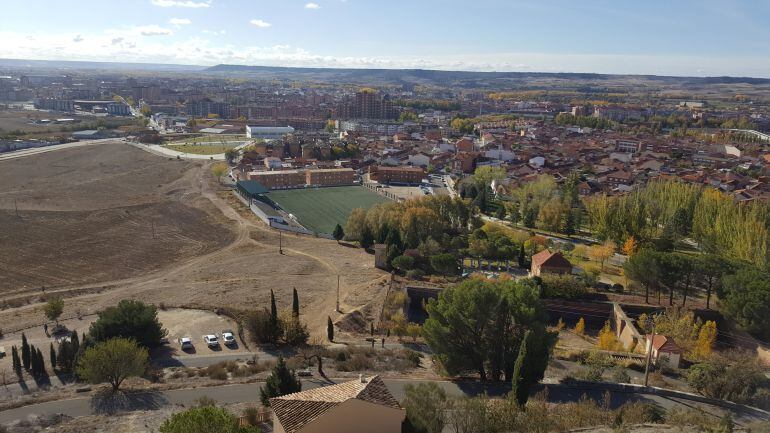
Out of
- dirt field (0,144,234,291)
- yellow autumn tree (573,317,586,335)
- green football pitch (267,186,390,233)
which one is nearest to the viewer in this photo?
yellow autumn tree (573,317,586,335)

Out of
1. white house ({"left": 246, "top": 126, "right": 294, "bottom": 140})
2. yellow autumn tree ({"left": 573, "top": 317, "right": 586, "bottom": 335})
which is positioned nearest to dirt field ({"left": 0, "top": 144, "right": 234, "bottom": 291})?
yellow autumn tree ({"left": 573, "top": 317, "right": 586, "bottom": 335})

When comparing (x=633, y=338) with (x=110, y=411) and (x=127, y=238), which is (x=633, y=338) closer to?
(x=110, y=411)

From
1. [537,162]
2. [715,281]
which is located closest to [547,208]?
[715,281]

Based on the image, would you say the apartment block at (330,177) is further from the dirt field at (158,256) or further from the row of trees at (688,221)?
the row of trees at (688,221)

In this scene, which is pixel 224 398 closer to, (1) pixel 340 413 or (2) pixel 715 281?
(1) pixel 340 413

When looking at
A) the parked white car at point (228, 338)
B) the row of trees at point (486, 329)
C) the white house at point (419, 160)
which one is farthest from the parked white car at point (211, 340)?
the white house at point (419, 160)

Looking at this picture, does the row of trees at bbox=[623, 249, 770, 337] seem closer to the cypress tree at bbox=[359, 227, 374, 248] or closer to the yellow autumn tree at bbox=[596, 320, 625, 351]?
the yellow autumn tree at bbox=[596, 320, 625, 351]
